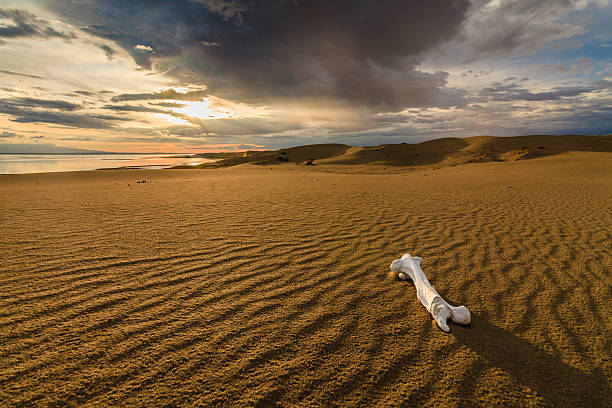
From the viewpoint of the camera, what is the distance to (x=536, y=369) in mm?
2191

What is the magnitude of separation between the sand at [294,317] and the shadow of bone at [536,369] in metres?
0.01

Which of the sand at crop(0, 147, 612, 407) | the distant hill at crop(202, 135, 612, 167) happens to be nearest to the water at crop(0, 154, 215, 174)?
the distant hill at crop(202, 135, 612, 167)

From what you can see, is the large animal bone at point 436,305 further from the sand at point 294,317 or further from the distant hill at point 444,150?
the distant hill at point 444,150

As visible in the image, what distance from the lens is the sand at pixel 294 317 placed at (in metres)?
1.97

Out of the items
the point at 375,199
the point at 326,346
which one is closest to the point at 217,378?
the point at 326,346

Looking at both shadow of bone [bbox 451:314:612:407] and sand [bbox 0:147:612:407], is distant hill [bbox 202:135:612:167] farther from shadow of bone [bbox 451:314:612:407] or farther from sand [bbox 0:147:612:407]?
shadow of bone [bbox 451:314:612:407]

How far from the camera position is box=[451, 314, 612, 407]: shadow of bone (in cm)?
195

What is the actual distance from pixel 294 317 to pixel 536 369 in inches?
86.1

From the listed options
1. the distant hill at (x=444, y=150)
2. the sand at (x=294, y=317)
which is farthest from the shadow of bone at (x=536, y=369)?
the distant hill at (x=444, y=150)

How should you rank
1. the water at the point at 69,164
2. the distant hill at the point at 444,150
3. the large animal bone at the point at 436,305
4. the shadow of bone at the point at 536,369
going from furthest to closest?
1. the distant hill at the point at 444,150
2. the water at the point at 69,164
3. the large animal bone at the point at 436,305
4. the shadow of bone at the point at 536,369

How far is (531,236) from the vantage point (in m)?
5.63

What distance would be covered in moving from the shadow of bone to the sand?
0.01m

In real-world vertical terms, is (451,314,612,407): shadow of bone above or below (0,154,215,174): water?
below

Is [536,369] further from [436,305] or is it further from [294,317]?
[294,317]
